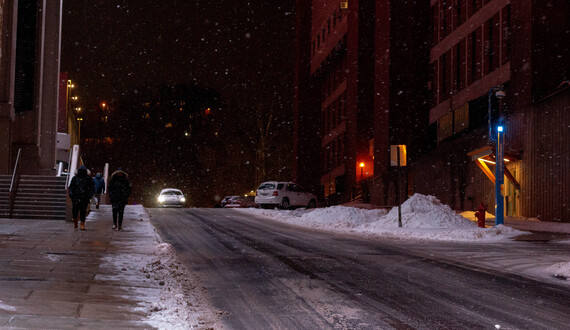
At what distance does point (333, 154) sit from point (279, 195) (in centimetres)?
2612

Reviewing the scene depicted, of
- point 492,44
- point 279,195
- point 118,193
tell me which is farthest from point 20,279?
point 492,44

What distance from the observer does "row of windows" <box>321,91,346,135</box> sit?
58.2m

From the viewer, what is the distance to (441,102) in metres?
42.0

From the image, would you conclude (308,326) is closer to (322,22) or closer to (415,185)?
(415,185)

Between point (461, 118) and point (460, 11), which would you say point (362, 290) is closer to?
point (461, 118)

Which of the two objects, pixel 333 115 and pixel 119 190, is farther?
pixel 333 115

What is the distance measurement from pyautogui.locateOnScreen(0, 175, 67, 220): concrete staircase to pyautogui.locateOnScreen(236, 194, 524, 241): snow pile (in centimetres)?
888

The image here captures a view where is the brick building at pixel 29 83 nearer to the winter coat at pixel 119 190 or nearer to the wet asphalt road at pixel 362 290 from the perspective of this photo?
Answer: the winter coat at pixel 119 190

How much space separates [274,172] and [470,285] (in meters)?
59.8

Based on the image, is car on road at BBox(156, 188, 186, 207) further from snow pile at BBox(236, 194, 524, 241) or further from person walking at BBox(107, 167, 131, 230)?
person walking at BBox(107, 167, 131, 230)

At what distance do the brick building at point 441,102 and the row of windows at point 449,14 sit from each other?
80 millimetres

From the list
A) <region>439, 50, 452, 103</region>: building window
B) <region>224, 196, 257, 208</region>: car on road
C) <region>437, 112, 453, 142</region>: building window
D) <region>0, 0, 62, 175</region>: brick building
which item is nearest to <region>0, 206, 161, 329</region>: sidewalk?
<region>0, 0, 62, 175</region>: brick building

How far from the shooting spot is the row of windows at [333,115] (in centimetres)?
5816

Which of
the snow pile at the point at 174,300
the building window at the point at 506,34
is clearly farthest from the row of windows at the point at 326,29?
the snow pile at the point at 174,300
